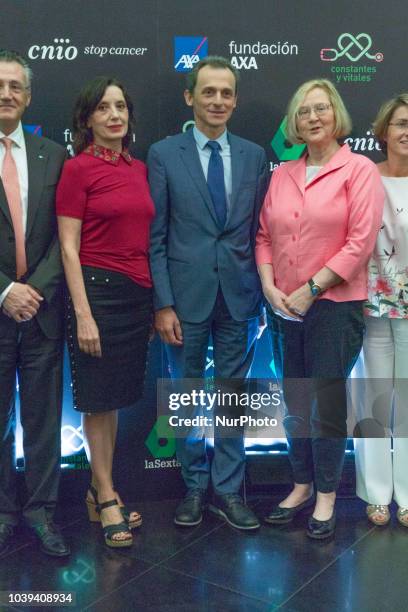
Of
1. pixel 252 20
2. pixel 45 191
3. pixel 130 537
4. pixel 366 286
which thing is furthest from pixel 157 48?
pixel 130 537

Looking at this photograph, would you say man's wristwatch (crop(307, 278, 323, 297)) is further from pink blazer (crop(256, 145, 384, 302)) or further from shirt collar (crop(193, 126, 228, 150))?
shirt collar (crop(193, 126, 228, 150))

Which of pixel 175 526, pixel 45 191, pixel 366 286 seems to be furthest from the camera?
pixel 175 526

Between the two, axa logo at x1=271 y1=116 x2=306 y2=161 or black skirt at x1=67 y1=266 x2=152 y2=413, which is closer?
black skirt at x1=67 y1=266 x2=152 y2=413

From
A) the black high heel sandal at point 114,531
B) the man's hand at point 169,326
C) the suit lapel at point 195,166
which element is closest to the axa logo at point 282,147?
the suit lapel at point 195,166

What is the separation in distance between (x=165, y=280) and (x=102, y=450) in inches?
29.9

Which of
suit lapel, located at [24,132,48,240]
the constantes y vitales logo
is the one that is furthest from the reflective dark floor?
the constantes y vitales logo

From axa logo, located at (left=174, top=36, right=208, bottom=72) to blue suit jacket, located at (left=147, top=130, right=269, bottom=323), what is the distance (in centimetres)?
47

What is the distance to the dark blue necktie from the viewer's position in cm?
263

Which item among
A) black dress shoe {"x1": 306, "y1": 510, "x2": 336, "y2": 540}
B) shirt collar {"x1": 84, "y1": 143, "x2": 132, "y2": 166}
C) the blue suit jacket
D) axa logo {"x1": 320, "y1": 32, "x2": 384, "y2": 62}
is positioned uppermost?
axa logo {"x1": 320, "y1": 32, "x2": 384, "y2": 62}

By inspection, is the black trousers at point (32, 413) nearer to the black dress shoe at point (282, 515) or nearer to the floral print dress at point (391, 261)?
the black dress shoe at point (282, 515)

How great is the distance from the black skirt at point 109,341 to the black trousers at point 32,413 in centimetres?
10

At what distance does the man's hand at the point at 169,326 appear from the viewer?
265cm

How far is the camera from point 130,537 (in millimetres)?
2639

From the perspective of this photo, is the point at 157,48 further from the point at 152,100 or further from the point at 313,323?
the point at 313,323
